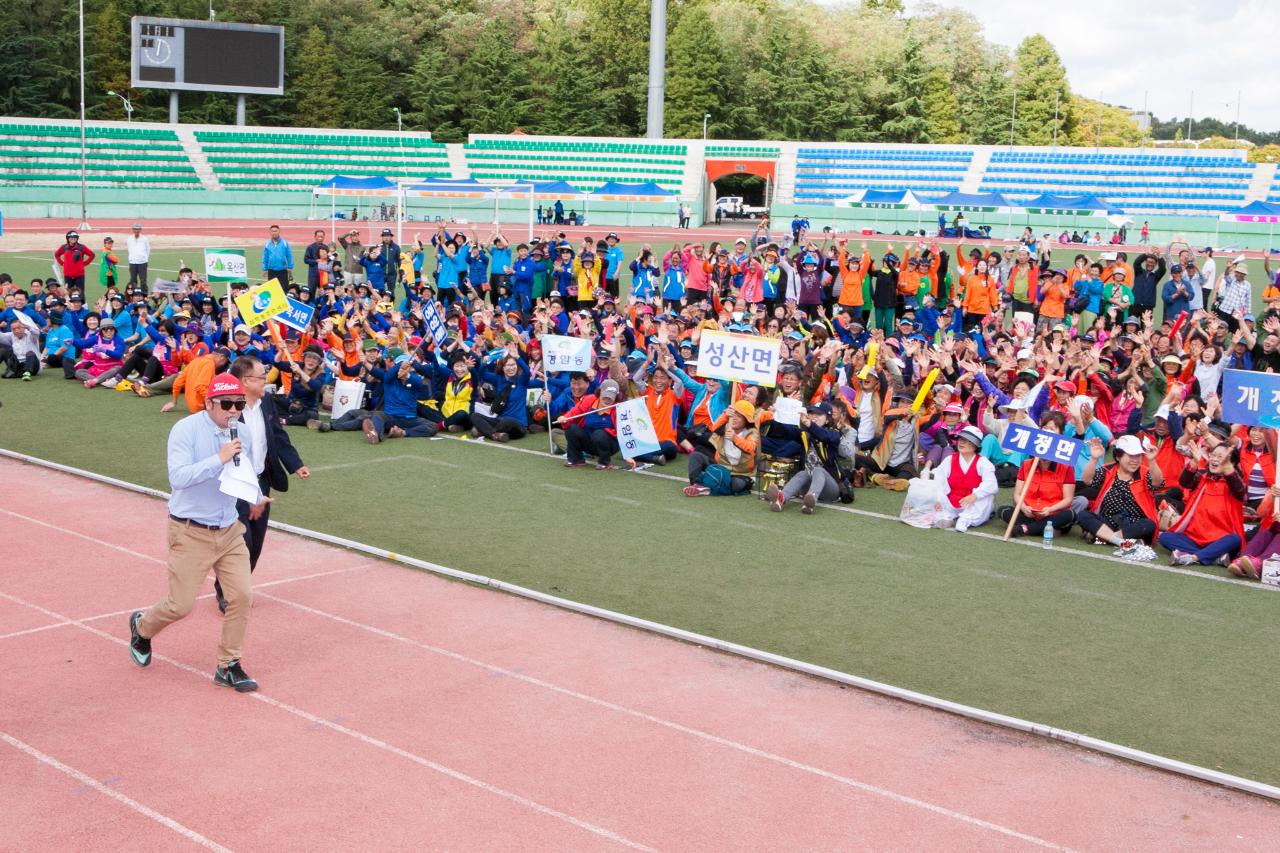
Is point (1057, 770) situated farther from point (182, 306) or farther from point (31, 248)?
point (31, 248)

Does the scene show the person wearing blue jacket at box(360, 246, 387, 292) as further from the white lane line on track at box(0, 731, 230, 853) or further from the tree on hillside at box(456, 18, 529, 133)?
the tree on hillside at box(456, 18, 529, 133)

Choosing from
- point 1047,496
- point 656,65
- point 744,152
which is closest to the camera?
point 1047,496

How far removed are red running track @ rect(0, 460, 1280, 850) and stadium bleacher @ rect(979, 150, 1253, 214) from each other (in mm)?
58759

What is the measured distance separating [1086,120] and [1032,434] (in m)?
127

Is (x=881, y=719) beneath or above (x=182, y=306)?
beneath

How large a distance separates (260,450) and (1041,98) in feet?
316

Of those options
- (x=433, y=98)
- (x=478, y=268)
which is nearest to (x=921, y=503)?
(x=478, y=268)

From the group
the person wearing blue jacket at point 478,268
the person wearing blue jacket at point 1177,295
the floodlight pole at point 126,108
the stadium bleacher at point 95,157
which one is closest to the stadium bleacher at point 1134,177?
the stadium bleacher at point 95,157

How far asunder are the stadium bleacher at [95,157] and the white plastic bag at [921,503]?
186 feet

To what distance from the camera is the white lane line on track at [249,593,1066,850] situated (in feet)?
23.5

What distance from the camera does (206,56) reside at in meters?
67.2

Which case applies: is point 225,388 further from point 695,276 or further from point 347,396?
point 695,276

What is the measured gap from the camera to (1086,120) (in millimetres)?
130125

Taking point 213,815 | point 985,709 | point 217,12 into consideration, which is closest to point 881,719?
point 985,709
